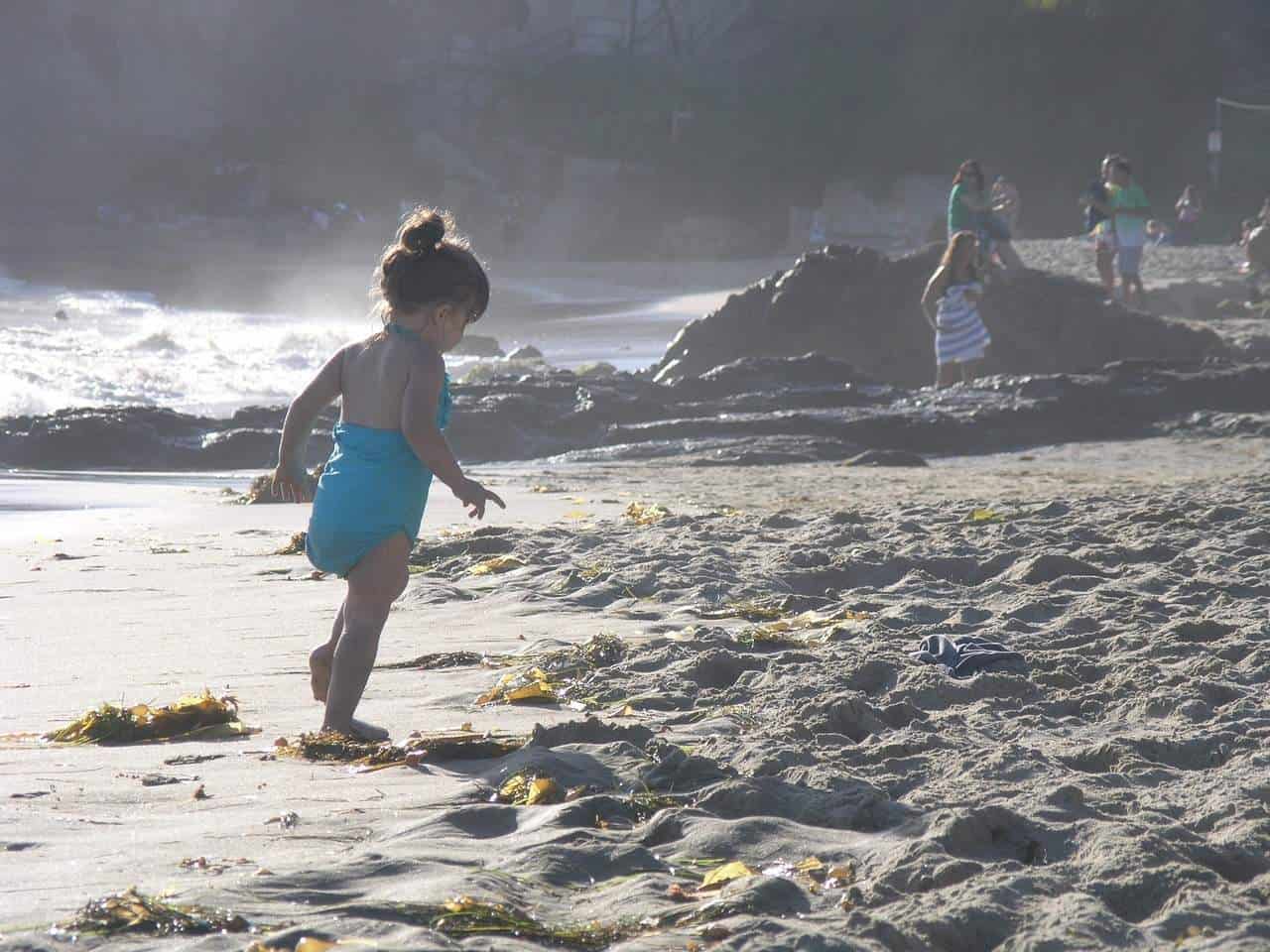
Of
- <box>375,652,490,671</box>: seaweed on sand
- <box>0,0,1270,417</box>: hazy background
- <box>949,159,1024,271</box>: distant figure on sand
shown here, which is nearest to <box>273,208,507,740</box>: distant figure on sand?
<box>375,652,490,671</box>: seaweed on sand

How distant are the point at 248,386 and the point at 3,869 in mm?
17764

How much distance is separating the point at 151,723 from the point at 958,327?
8938mm

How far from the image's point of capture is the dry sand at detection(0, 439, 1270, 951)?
217 centimetres

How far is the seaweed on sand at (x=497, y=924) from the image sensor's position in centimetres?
206

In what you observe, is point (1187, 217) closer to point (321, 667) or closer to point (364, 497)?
point (364, 497)

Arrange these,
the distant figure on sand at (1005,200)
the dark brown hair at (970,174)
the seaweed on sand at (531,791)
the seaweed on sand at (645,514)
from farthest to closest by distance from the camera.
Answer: the distant figure on sand at (1005,200), the dark brown hair at (970,174), the seaweed on sand at (645,514), the seaweed on sand at (531,791)

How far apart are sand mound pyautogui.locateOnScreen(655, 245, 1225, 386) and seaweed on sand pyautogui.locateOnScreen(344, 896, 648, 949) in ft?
44.2

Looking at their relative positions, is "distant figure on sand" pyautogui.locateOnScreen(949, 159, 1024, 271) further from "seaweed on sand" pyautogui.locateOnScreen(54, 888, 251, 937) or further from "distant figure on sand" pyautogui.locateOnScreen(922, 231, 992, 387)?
"seaweed on sand" pyautogui.locateOnScreen(54, 888, 251, 937)

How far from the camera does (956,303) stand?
11023mm

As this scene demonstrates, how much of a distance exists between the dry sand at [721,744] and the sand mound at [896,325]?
362 inches

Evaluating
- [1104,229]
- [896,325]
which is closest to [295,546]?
[896,325]

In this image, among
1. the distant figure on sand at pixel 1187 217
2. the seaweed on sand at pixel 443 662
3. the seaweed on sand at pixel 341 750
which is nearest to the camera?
the seaweed on sand at pixel 341 750

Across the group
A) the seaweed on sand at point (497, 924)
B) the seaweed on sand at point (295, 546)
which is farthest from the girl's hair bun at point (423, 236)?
the seaweed on sand at point (295, 546)

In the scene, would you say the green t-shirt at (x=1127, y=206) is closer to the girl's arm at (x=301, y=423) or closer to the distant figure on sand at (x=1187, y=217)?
the girl's arm at (x=301, y=423)
